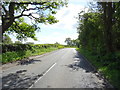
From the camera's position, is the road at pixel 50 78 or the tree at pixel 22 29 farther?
the tree at pixel 22 29

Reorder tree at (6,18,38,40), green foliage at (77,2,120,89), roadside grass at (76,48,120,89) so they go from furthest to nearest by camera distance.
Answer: tree at (6,18,38,40) < green foliage at (77,2,120,89) < roadside grass at (76,48,120,89)

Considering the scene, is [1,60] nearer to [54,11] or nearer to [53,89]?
[53,89]

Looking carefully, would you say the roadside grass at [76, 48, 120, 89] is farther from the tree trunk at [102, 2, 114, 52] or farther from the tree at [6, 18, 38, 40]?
the tree at [6, 18, 38, 40]

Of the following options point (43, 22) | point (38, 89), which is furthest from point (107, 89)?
point (43, 22)

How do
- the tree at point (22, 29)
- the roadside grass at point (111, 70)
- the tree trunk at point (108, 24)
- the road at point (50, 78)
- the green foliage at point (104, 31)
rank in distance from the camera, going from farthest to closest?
the tree at point (22, 29), the tree trunk at point (108, 24), the green foliage at point (104, 31), the roadside grass at point (111, 70), the road at point (50, 78)

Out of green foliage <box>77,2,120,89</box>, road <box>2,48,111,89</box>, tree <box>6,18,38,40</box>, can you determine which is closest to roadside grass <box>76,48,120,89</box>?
green foliage <box>77,2,120,89</box>

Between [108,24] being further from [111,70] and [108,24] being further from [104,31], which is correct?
[111,70]

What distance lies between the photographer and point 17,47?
24.5 m

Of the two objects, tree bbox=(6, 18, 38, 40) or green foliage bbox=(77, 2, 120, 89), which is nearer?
green foliage bbox=(77, 2, 120, 89)

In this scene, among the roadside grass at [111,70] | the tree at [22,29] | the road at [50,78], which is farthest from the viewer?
the tree at [22,29]

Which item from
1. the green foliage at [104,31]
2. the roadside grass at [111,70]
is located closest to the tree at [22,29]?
the green foliage at [104,31]

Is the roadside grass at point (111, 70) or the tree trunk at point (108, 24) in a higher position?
the tree trunk at point (108, 24)

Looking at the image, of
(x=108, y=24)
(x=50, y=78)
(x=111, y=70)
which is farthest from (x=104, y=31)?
(x=50, y=78)

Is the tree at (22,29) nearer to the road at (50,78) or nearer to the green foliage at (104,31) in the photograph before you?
the green foliage at (104,31)
